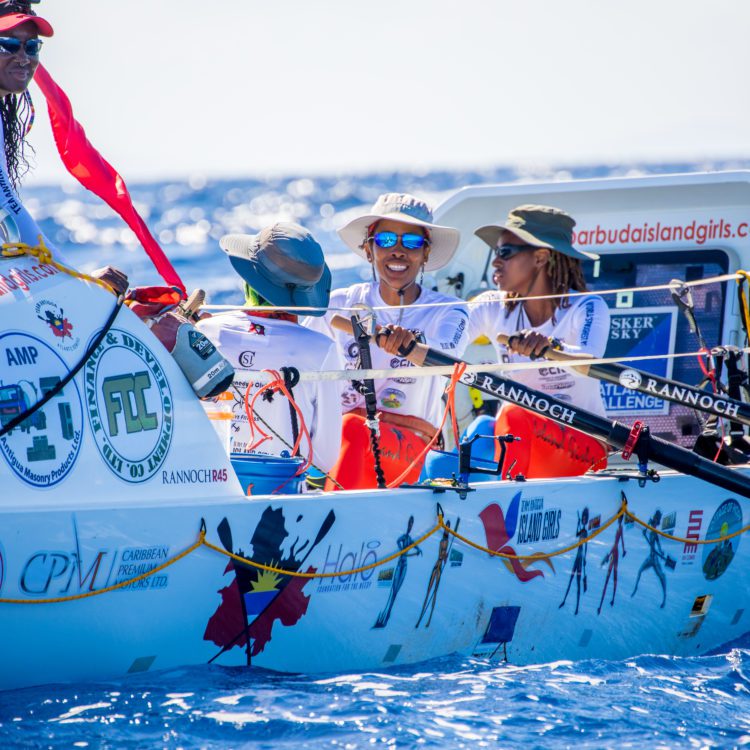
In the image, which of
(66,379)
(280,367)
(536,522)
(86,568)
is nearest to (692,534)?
(536,522)

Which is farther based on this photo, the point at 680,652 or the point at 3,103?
the point at 680,652

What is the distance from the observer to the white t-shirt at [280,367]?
428cm

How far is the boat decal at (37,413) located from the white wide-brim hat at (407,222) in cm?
220

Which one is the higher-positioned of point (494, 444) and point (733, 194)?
point (733, 194)

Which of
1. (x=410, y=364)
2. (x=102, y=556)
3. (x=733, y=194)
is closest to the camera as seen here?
(x=102, y=556)

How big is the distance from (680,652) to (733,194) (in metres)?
2.96

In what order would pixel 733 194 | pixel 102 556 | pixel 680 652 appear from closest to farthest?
pixel 102 556 → pixel 680 652 → pixel 733 194

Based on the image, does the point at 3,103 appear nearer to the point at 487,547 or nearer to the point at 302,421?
the point at 302,421

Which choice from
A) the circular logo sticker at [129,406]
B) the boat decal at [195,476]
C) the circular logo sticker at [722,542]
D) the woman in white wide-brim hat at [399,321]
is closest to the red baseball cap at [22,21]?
the circular logo sticker at [129,406]

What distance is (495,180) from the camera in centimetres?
4816

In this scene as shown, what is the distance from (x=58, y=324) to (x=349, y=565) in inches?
51.2

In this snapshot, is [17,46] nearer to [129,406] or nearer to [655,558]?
[129,406]

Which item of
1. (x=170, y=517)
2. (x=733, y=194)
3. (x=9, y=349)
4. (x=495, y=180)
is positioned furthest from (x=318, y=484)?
(x=495, y=180)

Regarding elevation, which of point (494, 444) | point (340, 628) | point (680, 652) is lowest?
point (680, 652)
